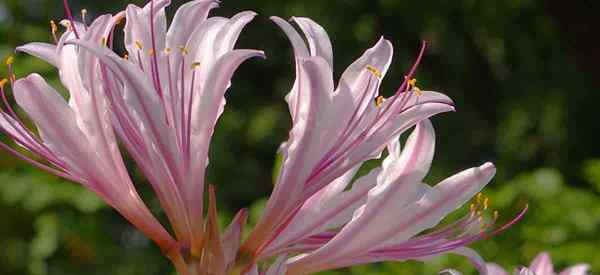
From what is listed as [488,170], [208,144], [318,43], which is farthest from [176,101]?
[488,170]

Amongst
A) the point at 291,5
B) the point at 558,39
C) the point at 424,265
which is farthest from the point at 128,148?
the point at 558,39

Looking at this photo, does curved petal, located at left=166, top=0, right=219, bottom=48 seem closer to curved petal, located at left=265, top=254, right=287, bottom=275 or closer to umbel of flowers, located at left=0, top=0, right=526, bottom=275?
umbel of flowers, located at left=0, top=0, right=526, bottom=275

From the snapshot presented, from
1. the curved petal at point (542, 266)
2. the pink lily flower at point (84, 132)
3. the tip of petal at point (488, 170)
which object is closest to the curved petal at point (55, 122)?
the pink lily flower at point (84, 132)

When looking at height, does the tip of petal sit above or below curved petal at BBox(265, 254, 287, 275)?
above

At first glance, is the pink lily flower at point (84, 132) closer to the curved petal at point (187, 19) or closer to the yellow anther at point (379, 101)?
the curved petal at point (187, 19)

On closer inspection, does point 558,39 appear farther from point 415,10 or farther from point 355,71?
point 355,71

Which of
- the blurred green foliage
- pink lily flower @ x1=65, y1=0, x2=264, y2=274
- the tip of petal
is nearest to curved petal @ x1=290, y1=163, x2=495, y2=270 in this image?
the tip of petal

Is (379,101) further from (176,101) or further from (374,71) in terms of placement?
(176,101)
